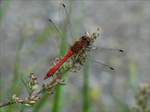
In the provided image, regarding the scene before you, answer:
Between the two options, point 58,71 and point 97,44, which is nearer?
point 58,71

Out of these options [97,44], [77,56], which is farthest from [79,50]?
[97,44]

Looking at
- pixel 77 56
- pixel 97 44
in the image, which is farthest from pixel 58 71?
pixel 97 44

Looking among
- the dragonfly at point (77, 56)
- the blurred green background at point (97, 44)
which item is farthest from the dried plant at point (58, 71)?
the blurred green background at point (97, 44)

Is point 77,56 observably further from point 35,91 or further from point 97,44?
point 97,44

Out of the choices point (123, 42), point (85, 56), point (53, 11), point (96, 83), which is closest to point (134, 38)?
point (123, 42)

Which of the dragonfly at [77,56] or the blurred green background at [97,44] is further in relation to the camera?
the blurred green background at [97,44]

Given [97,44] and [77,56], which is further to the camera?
[97,44]

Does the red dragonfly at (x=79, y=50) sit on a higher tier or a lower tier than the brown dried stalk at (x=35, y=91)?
higher

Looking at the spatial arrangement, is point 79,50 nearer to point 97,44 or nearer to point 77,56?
point 77,56

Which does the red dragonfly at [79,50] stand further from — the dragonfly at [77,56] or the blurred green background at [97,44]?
the blurred green background at [97,44]

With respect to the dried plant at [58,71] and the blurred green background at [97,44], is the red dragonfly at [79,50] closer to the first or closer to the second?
the dried plant at [58,71]

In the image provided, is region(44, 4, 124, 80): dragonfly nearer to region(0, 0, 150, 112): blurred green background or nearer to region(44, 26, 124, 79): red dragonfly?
region(44, 26, 124, 79): red dragonfly

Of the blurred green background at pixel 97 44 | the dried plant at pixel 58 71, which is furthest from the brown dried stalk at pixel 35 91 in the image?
the blurred green background at pixel 97 44
